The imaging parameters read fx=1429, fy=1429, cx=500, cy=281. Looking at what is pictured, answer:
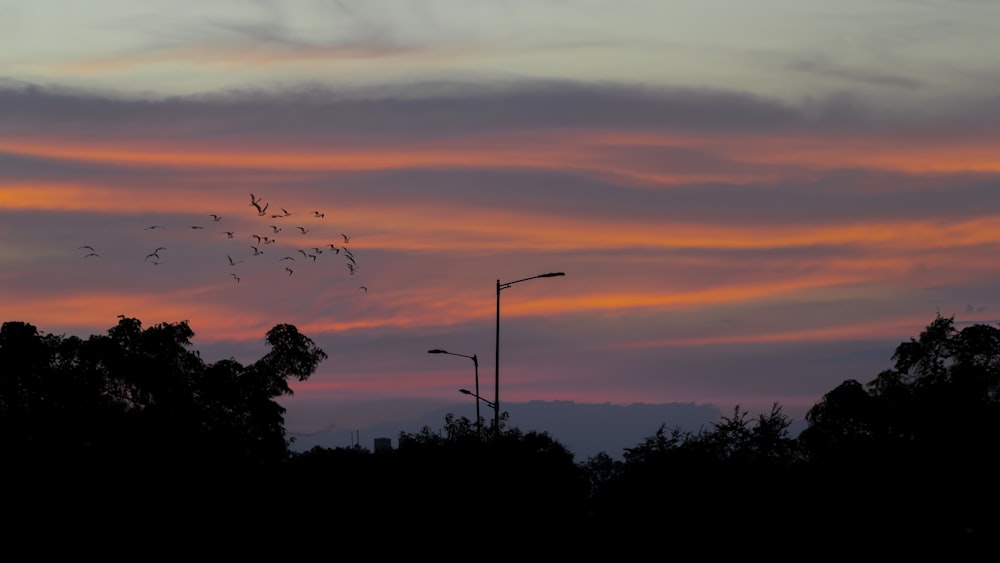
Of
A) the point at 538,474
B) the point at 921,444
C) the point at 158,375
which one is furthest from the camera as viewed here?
the point at 158,375

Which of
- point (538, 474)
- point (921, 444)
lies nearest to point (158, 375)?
point (538, 474)

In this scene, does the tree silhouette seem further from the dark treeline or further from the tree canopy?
the tree canopy

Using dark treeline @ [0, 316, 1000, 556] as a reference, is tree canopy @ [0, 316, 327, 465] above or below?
above

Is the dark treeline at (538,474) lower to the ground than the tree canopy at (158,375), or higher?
lower

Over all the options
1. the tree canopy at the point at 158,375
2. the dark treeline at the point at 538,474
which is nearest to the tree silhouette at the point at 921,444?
the dark treeline at the point at 538,474

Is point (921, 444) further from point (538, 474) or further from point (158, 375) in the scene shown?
point (158, 375)

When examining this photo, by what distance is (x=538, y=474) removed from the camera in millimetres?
96312

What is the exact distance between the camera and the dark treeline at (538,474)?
2338 inches

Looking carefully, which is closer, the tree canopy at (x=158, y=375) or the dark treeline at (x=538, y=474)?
the dark treeline at (x=538, y=474)

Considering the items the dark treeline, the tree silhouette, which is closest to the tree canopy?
the dark treeline

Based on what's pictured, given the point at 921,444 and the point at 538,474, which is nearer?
the point at 921,444

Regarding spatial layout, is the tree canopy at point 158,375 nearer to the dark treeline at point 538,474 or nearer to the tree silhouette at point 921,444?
the dark treeline at point 538,474

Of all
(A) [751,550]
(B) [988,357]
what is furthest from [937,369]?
(A) [751,550]

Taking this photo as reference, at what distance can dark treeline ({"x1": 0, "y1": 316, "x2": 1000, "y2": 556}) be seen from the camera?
5938cm
